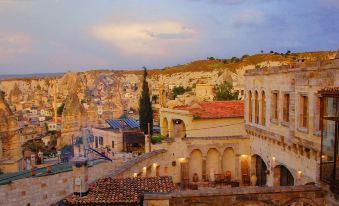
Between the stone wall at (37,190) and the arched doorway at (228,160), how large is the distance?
Result: 11.5m

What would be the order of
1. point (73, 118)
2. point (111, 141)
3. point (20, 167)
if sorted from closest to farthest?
1. point (20, 167)
2. point (111, 141)
3. point (73, 118)

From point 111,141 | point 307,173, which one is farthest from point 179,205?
point 111,141

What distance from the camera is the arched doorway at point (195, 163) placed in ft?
92.0

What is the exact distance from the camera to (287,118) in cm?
2073

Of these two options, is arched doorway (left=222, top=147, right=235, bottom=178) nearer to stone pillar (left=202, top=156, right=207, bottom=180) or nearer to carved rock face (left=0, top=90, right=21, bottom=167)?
stone pillar (left=202, top=156, right=207, bottom=180)

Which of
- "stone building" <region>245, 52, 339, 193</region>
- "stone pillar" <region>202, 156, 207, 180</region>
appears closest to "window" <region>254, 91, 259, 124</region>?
"stone building" <region>245, 52, 339, 193</region>

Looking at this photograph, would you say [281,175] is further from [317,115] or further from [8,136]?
[8,136]

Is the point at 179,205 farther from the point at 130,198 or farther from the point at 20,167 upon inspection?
the point at 20,167

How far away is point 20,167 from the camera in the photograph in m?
26.2

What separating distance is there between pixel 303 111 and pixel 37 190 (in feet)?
39.5

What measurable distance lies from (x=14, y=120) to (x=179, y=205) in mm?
20508

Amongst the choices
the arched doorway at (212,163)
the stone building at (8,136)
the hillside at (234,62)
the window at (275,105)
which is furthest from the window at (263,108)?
the hillside at (234,62)

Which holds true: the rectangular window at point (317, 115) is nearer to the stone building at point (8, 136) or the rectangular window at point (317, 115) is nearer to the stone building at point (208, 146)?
the stone building at point (208, 146)

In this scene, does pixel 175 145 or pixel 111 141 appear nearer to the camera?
pixel 175 145
